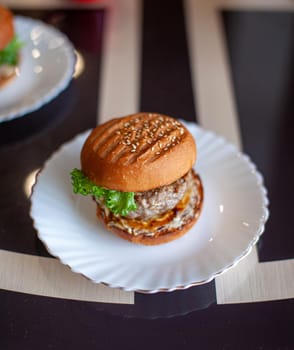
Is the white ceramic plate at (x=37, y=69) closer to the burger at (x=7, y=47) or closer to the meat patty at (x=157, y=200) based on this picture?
the burger at (x=7, y=47)

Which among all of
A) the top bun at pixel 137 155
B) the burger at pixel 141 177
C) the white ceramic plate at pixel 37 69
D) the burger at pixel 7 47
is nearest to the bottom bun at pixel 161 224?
the burger at pixel 141 177

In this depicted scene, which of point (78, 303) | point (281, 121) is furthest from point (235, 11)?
point (78, 303)

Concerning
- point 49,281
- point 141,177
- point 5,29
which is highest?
point 5,29

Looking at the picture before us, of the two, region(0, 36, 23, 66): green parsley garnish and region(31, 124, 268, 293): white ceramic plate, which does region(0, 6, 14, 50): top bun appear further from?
region(31, 124, 268, 293): white ceramic plate

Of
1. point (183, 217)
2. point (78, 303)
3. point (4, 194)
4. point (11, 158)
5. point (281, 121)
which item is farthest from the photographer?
point (281, 121)

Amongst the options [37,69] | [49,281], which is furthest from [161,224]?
[37,69]

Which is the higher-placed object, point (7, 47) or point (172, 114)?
point (7, 47)

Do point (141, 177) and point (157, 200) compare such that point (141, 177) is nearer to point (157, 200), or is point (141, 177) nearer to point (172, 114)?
point (157, 200)

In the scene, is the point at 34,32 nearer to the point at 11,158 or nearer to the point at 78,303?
the point at 11,158
